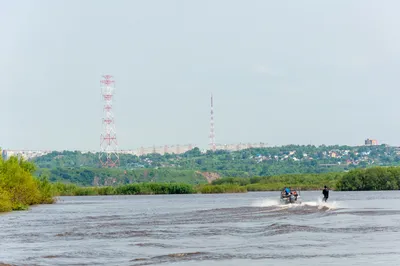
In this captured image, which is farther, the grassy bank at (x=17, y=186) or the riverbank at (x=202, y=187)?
the riverbank at (x=202, y=187)

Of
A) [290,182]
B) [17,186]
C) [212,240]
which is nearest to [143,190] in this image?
[290,182]

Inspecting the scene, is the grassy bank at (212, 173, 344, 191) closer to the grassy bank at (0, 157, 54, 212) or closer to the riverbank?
the riverbank

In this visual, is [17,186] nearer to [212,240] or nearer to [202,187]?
[212,240]

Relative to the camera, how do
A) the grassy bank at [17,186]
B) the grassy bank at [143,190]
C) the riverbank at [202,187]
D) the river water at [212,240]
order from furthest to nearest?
the grassy bank at [143,190] → the riverbank at [202,187] → the grassy bank at [17,186] → the river water at [212,240]

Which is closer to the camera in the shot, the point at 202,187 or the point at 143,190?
the point at 143,190

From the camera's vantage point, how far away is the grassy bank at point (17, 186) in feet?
254

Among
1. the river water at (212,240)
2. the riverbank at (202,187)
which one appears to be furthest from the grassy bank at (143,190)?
the river water at (212,240)

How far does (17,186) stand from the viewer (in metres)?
86.1

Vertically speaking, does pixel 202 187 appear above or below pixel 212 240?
above

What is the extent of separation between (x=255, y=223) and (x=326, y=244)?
49.4 ft

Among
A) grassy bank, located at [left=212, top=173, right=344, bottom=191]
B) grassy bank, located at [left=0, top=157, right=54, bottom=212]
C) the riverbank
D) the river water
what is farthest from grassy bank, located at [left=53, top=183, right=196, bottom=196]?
the river water

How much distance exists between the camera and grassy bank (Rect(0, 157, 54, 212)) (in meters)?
77.5

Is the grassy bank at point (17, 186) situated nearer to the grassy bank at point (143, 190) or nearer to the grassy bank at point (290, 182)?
the grassy bank at point (143, 190)

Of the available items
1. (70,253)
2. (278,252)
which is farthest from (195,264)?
(70,253)
